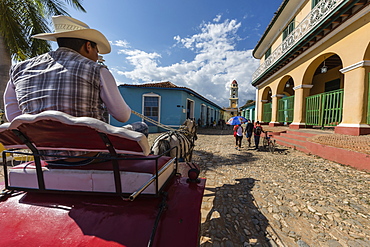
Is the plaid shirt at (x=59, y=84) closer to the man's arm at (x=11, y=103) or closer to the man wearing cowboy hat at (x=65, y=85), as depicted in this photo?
the man wearing cowboy hat at (x=65, y=85)

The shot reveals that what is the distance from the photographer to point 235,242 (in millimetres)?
1743

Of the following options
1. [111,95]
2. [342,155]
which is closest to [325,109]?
[342,155]

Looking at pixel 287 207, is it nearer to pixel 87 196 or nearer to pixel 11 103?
pixel 87 196

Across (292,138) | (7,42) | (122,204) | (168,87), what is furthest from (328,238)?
(168,87)

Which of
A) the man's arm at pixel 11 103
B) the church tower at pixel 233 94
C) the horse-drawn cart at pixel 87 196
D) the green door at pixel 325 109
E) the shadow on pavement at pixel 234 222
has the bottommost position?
the shadow on pavement at pixel 234 222

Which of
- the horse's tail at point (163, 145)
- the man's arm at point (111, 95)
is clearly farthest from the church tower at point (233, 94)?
the man's arm at point (111, 95)

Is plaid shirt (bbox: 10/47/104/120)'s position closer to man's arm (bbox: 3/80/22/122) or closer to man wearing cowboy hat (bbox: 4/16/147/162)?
man wearing cowboy hat (bbox: 4/16/147/162)

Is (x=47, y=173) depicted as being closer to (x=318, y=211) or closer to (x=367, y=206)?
(x=318, y=211)

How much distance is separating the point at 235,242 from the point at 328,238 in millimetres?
1063

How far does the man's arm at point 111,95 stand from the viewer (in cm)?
121

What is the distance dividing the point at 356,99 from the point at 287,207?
4.94m

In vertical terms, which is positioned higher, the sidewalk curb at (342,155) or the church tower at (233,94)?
the church tower at (233,94)

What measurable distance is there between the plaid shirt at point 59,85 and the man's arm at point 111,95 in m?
A: 0.04

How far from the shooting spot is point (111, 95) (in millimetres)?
1236
